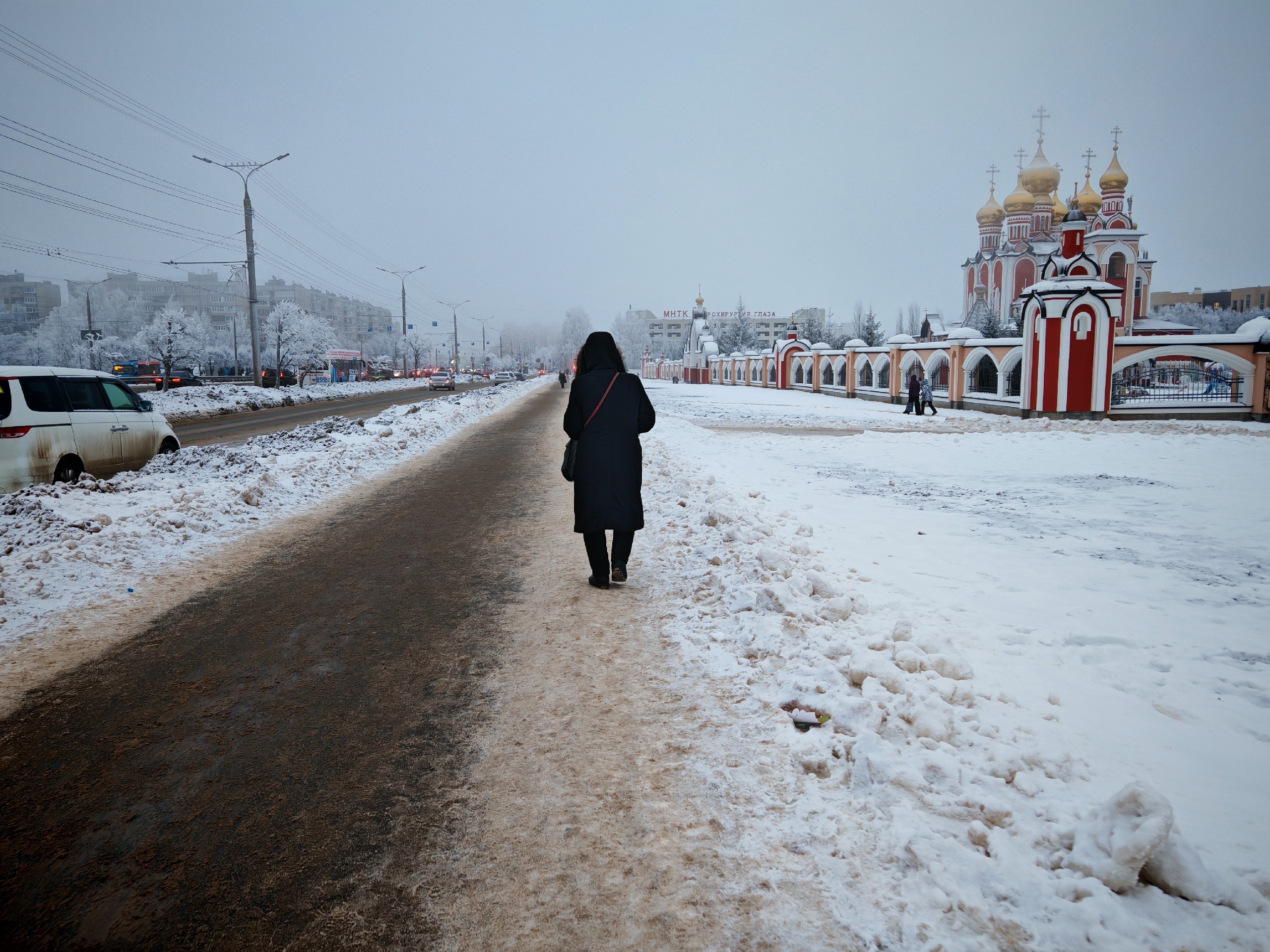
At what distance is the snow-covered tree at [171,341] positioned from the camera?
6550 cm

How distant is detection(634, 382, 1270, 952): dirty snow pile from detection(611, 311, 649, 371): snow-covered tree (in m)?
120

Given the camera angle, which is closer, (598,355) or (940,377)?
(598,355)

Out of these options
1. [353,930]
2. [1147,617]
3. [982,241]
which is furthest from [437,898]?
[982,241]

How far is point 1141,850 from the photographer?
7.48 ft

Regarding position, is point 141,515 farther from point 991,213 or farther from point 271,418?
point 991,213

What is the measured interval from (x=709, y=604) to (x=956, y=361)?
29478 millimetres

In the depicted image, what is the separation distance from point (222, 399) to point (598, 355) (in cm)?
3162

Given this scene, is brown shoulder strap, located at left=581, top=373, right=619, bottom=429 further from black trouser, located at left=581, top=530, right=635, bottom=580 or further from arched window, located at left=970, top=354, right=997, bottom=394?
arched window, located at left=970, top=354, right=997, bottom=394

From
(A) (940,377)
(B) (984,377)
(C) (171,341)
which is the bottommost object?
(B) (984,377)

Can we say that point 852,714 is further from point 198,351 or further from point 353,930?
point 198,351

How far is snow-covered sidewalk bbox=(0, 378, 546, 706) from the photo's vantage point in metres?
5.50

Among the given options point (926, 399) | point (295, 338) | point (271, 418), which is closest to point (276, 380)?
point (295, 338)

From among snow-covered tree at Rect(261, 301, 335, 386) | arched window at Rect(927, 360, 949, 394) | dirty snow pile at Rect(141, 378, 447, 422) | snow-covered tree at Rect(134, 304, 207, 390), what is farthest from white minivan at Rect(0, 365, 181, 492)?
snow-covered tree at Rect(261, 301, 335, 386)

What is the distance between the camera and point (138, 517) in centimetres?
747
